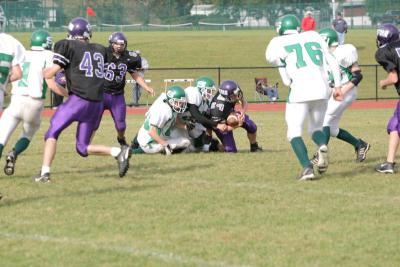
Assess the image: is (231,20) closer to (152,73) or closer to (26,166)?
(152,73)

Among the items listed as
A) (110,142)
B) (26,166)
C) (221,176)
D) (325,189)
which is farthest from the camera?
(110,142)

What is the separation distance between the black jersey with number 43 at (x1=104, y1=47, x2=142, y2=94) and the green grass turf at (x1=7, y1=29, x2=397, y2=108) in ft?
51.5

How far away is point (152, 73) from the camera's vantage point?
1379 inches

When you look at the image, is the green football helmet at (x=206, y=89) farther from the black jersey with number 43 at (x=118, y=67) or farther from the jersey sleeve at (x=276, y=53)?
the jersey sleeve at (x=276, y=53)

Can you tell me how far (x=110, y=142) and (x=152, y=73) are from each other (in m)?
19.4

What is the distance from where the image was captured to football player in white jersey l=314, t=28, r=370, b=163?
11.6 metres

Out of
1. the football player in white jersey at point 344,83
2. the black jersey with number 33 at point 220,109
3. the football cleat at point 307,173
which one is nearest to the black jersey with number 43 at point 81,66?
the football cleat at point 307,173

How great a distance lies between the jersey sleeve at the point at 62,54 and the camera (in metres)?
9.84

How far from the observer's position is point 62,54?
9.85 m

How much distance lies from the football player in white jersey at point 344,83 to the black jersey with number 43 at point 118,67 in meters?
2.55

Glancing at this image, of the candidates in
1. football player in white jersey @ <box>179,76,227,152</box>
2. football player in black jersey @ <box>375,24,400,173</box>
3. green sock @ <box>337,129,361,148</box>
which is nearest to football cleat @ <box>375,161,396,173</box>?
football player in black jersey @ <box>375,24,400,173</box>

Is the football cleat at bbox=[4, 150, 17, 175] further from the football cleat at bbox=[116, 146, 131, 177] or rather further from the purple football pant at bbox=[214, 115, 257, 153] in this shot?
the purple football pant at bbox=[214, 115, 257, 153]

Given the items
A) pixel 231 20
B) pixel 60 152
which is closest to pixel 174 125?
pixel 60 152

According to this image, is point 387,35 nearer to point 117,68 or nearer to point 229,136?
point 229,136
